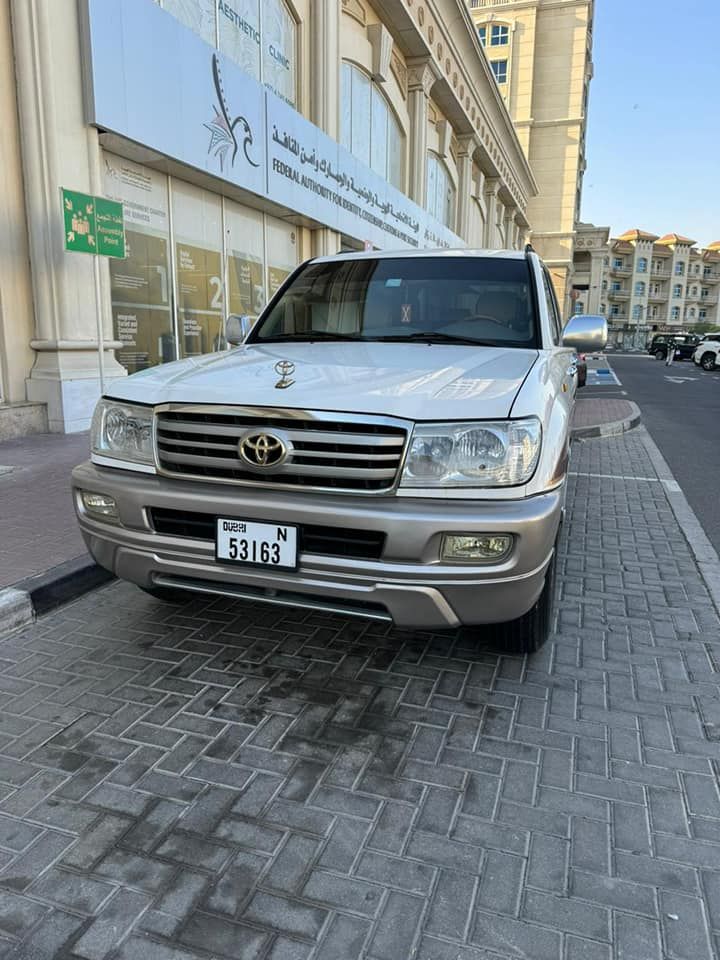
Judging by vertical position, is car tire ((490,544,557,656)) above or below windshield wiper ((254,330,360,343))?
below

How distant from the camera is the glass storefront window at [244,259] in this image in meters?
11.6

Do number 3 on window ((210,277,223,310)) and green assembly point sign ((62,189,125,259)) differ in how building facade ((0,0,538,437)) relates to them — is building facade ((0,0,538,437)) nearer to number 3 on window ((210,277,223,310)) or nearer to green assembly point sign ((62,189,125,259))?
number 3 on window ((210,277,223,310))

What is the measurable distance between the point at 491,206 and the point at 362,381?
36.7 metres

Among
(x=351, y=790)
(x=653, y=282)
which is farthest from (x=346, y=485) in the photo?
(x=653, y=282)

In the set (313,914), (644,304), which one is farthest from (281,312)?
(644,304)

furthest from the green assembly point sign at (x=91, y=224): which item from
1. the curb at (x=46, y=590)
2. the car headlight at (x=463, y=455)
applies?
the car headlight at (x=463, y=455)

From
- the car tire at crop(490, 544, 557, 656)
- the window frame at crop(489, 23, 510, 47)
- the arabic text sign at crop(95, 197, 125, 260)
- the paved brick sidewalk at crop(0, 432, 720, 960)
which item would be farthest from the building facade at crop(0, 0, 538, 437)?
the window frame at crop(489, 23, 510, 47)

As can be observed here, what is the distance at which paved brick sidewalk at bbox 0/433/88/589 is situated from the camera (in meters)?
3.92

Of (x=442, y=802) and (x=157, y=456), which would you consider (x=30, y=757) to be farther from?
(x=442, y=802)

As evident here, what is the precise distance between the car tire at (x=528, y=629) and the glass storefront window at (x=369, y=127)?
48.3ft

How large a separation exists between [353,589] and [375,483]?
1.30ft

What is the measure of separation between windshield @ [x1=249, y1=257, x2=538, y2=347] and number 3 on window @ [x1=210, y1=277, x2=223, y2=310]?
290 inches

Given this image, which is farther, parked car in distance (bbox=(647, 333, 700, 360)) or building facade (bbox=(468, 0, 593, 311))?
building facade (bbox=(468, 0, 593, 311))

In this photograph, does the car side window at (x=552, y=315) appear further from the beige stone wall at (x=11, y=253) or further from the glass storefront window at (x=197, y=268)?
the glass storefront window at (x=197, y=268)
